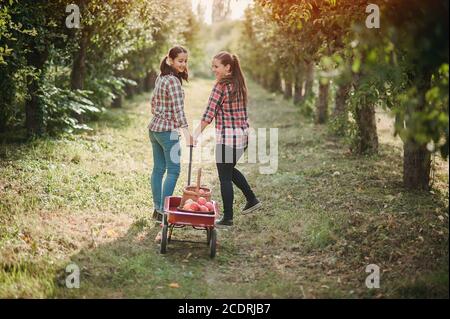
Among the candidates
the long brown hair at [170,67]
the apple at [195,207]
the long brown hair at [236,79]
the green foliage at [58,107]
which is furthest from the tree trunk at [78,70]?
the apple at [195,207]

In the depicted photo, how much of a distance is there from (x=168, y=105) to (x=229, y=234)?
2148 mm

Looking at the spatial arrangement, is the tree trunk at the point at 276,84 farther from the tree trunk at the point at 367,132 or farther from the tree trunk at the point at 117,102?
the tree trunk at the point at 367,132

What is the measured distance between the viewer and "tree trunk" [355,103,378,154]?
38.5ft

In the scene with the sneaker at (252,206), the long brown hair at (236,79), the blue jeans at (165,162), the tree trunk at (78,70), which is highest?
the tree trunk at (78,70)

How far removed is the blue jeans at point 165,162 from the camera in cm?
725

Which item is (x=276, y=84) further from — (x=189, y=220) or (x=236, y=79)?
(x=189, y=220)

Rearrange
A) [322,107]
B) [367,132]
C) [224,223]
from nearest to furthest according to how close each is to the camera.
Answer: [224,223]
[367,132]
[322,107]

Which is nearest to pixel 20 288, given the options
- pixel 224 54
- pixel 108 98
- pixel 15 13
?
pixel 224 54

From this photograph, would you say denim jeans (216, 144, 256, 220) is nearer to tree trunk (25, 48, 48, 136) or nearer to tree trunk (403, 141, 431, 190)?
tree trunk (403, 141, 431, 190)

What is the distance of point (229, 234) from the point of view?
7.51 meters

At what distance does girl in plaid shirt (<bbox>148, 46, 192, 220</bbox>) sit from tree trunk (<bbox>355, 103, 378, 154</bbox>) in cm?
586

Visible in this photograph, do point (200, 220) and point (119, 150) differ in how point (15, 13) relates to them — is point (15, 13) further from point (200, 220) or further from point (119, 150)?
point (200, 220)

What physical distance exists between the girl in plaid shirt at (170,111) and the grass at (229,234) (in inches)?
42.3

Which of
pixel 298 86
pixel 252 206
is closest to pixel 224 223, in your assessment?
pixel 252 206
